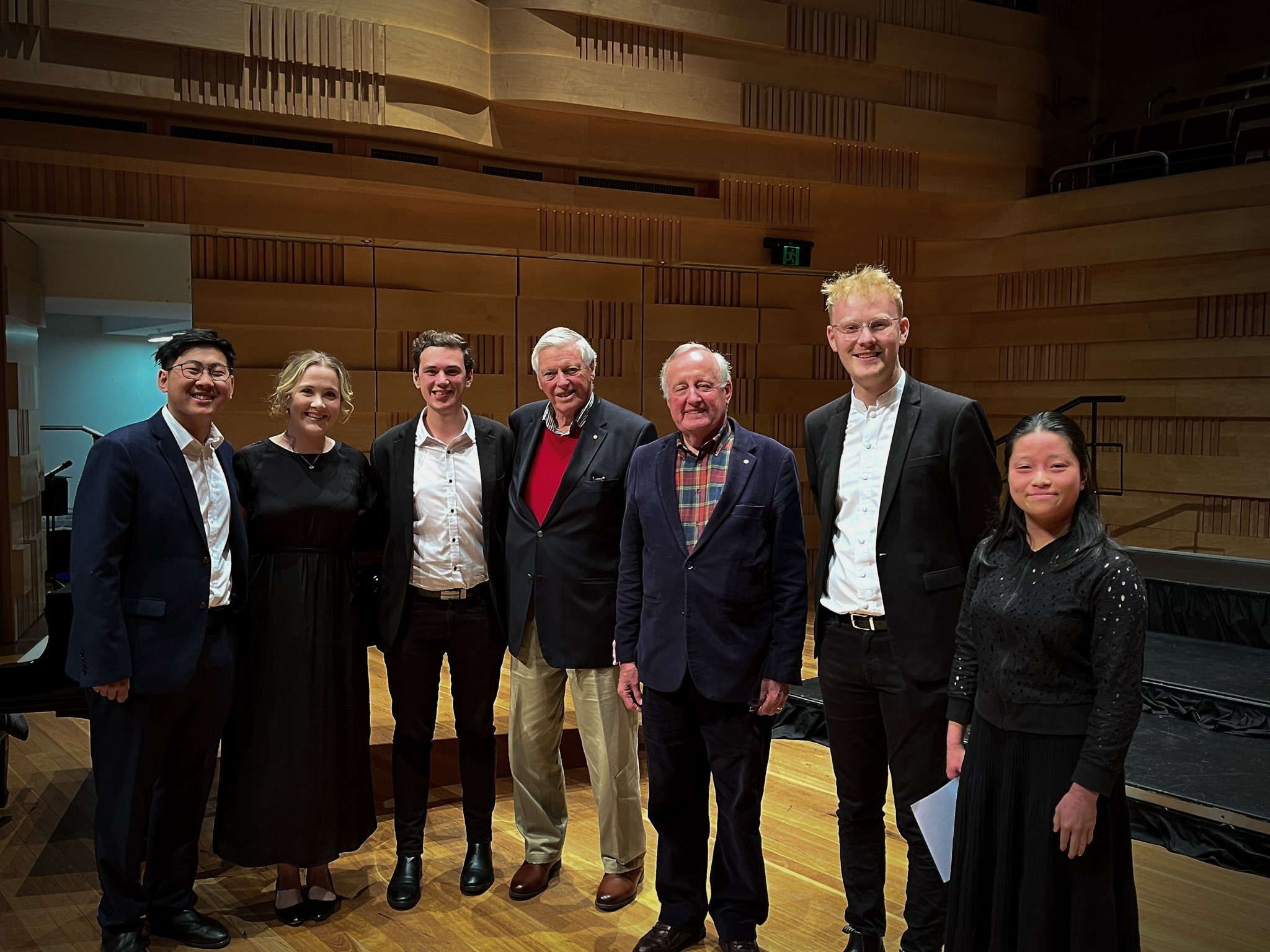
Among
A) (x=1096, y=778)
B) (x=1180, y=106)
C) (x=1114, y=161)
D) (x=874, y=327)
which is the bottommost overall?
(x=1096, y=778)

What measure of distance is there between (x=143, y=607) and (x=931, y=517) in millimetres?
1783

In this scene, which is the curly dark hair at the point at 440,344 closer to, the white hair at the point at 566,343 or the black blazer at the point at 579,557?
the white hair at the point at 566,343

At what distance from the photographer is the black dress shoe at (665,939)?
8.30ft

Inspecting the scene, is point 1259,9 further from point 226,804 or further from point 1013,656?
point 226,804

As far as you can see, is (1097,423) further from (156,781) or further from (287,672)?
(156,781)

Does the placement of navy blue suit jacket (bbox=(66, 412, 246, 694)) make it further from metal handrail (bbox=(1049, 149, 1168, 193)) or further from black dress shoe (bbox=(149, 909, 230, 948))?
metal handrail (bbox=(1049, 149, 1168, 193))

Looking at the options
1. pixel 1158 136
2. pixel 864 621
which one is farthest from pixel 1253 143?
pixel 864 621

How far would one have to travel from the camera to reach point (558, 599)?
284 cm

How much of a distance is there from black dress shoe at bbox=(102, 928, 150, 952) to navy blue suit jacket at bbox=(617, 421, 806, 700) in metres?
1.35

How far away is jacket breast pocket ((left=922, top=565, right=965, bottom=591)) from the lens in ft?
7.27

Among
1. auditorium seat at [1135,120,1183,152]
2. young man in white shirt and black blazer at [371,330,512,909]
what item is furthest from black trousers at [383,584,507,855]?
auditorium seat at [1135,120,1183,152]

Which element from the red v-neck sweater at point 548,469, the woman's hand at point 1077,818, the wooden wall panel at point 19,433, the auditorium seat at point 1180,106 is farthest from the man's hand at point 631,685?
the auditorium seat at point 1180,106

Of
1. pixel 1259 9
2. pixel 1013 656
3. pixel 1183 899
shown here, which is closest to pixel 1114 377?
pixel 1259 9

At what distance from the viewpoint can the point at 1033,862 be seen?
6.00ft
